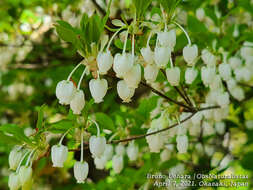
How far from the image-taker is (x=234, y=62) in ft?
6.97

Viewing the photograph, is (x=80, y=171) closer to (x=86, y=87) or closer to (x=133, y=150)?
(x=133, y=150)

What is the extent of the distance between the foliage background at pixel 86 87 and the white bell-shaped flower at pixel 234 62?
8cm

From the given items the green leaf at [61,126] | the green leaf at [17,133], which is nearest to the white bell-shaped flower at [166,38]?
the green leaf at [61,126]

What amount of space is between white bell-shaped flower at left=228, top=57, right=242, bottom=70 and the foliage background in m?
0.08

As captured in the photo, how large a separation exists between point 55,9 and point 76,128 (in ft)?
6.76

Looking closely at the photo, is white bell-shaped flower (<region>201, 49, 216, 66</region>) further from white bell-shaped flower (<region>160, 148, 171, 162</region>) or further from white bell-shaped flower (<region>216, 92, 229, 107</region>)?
white bell-shaped flower (<region>160, 148, 171, 162</region>)

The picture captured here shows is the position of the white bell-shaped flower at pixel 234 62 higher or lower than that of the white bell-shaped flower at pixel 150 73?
higher

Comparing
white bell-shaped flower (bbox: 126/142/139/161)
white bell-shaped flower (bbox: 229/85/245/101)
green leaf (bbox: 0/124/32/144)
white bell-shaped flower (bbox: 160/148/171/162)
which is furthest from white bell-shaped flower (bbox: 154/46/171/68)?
white bell-shaped flower (bbox: 229/85/245/101)

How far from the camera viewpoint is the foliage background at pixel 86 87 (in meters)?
1.98

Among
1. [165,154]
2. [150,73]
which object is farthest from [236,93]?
[150,73]

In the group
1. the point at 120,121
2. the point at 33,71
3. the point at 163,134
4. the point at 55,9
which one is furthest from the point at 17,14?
the point at 163,134

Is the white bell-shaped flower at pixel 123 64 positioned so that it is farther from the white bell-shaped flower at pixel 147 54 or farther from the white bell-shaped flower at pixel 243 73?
the white bell-shaped flower at pixel 243 73

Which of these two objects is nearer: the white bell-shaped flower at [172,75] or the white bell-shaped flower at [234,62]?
the white bell-shaped flower at [172,75]

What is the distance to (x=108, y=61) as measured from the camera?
1232 mm
